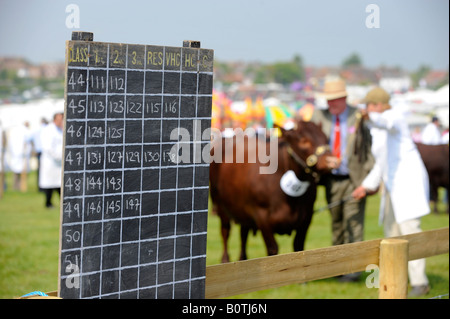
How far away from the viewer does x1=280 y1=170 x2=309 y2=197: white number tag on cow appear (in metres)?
7.35

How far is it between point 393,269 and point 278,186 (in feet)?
9.67

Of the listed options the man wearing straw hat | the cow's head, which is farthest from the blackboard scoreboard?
the man wearing straw hat

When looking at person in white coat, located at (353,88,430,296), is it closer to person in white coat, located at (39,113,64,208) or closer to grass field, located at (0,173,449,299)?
grass field, located at (0,173,449,299)

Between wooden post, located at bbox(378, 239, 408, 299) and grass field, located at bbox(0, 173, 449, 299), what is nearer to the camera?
wooden post, located at bbox(378, 239, 408, 299)

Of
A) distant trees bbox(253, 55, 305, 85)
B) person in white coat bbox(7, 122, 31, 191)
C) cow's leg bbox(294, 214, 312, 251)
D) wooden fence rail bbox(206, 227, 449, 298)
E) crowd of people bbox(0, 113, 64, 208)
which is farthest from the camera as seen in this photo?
distant trees bbox(253, 55, 305, 85)

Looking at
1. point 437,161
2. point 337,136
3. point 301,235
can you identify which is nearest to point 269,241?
point 301,235

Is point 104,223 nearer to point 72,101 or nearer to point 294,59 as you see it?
point 72,101

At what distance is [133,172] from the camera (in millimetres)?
3285

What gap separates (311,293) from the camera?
7.38m

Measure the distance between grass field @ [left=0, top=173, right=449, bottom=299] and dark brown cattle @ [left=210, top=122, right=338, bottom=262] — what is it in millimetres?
636

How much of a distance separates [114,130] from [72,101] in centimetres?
24

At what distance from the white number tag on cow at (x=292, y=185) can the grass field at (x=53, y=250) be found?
104cm

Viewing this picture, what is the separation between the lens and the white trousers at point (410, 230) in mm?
7152

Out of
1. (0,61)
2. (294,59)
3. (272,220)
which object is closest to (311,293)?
(272,220)
